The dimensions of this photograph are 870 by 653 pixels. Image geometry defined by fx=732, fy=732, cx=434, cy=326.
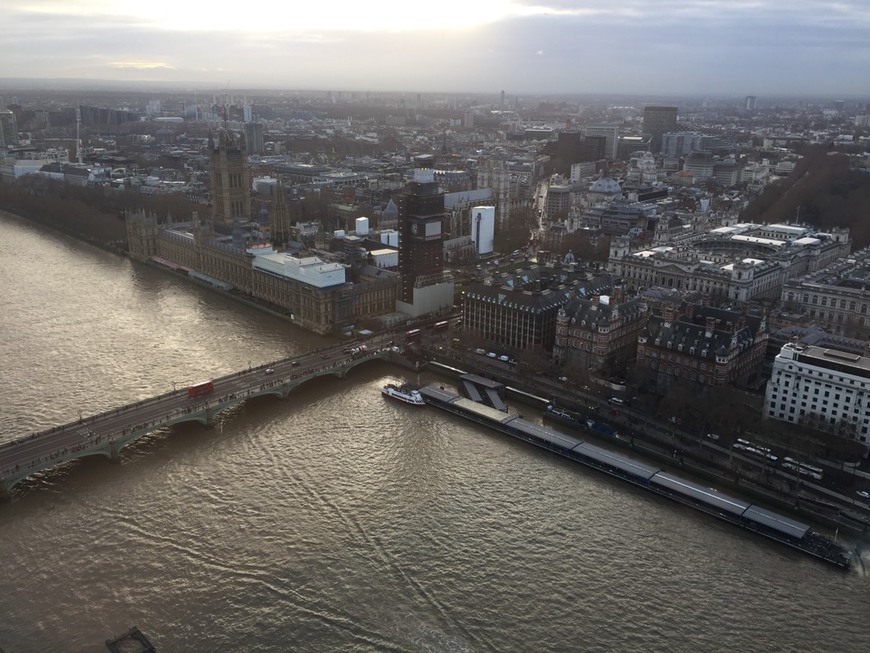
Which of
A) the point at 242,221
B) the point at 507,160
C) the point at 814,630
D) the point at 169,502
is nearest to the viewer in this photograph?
the point at 814,630

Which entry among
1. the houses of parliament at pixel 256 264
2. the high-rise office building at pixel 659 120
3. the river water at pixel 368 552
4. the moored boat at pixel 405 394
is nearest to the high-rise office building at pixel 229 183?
the houses of parliament at pixel 256 264

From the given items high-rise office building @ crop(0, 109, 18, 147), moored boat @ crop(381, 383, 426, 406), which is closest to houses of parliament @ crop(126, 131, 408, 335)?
moored boat @ crop(381, 383, 426, 406)

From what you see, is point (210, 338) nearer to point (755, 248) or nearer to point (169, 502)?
point (169, 502)

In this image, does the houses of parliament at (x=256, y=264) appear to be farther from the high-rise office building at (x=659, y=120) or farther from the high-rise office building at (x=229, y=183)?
the high-rise office building at (x=659, y=120)

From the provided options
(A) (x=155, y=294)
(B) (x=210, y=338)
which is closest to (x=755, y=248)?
(B) (x=210, y=338)

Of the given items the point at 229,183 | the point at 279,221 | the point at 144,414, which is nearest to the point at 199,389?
the point at 144,414

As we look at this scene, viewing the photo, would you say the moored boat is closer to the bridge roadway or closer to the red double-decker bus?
the bridge roadway
